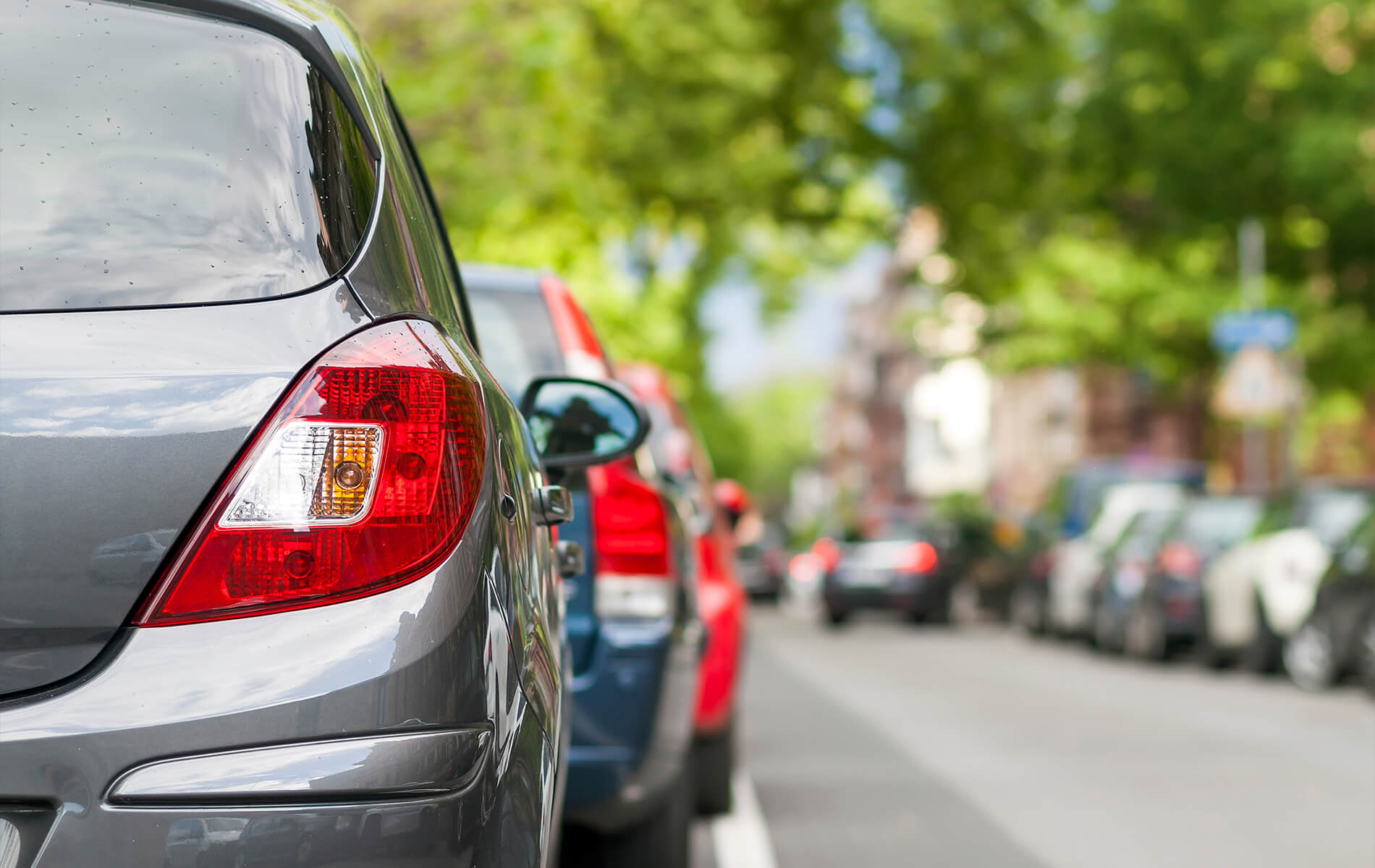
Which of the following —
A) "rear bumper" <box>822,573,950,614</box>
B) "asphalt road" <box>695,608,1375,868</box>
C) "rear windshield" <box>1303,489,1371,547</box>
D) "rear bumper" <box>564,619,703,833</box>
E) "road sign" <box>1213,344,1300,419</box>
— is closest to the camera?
"rear bumper" <box>564,619,703,833</box>

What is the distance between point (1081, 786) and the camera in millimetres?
9672

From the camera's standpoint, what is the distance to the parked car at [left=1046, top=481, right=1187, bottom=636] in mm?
22547

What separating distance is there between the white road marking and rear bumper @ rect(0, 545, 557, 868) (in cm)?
494

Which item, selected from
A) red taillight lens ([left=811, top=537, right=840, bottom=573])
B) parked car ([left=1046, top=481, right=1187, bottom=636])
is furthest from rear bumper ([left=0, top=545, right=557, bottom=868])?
red taillight lens ([left=811, top=537, right=840, bottom=573])

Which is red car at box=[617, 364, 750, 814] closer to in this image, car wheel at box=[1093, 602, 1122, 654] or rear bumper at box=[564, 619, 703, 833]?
rear bumper at box=[564, 619, 703, 833]

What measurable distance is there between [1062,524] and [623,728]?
75.1 feet

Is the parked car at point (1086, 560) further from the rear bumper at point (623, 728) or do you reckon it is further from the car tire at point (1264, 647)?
the rear bumper at point (623, 728)

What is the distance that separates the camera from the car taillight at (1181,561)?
60.6 feet

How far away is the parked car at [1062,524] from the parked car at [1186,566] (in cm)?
464

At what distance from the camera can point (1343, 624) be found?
1479cm

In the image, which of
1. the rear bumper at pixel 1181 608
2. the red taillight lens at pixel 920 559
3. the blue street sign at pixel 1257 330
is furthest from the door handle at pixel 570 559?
the red taillight lens at pixel 920 559

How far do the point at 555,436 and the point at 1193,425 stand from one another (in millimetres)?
35823

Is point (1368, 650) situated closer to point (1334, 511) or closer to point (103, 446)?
point (1334, 511)

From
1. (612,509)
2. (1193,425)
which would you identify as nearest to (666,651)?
(612,509)
